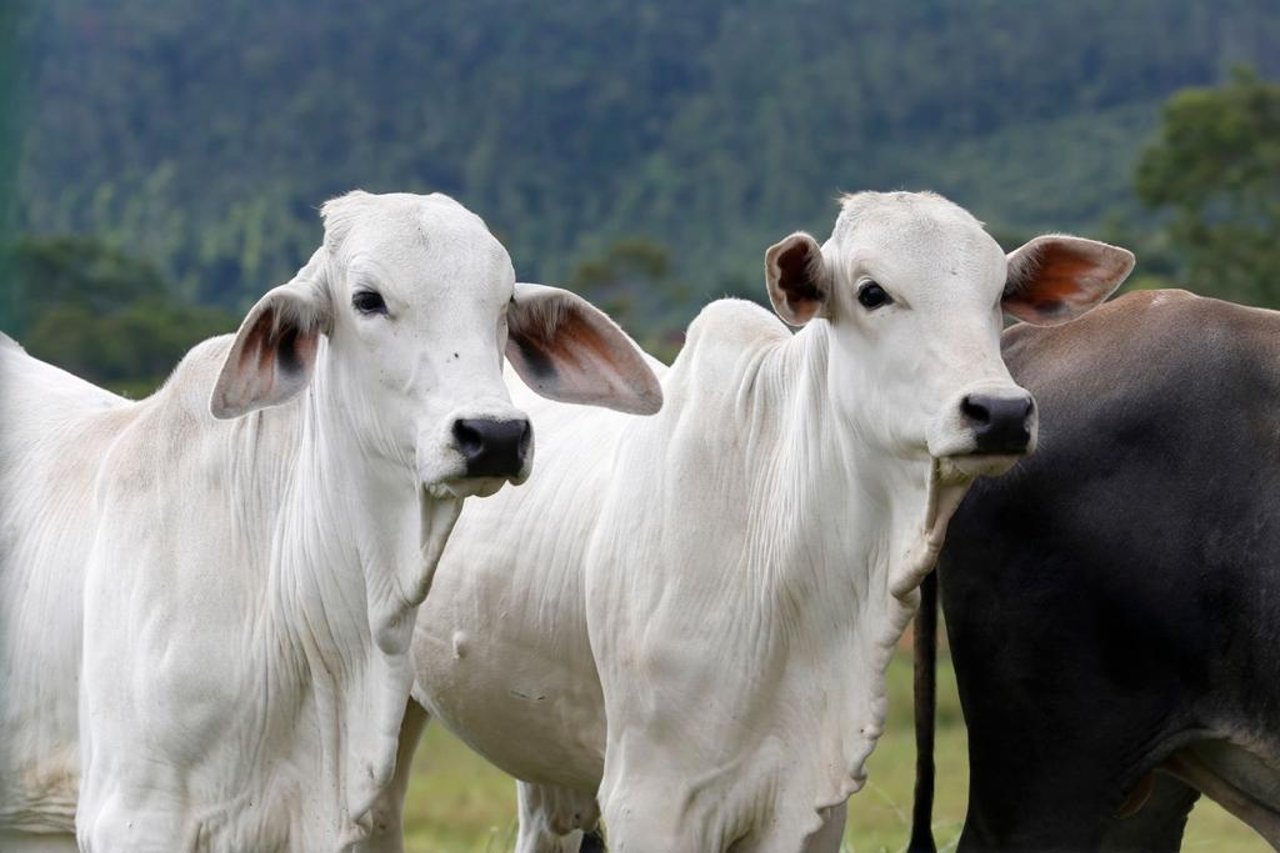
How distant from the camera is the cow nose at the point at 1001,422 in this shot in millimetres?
4230

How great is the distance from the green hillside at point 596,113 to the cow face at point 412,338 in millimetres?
52976

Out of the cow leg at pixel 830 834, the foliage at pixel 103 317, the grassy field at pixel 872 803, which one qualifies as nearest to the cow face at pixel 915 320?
the cow leg at pixel 830 834

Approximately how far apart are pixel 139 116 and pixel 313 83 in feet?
24.3

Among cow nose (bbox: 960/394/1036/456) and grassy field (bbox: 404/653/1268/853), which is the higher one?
cow nose (bbox: 960/394/1036/456)

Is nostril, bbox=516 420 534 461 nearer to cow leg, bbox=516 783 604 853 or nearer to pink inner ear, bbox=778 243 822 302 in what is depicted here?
pink inner ear, bbox=778 243 822 302

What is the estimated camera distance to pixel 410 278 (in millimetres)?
4242

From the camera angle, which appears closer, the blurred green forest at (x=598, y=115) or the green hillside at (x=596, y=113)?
the blurred green forest at (x=598, y=115)

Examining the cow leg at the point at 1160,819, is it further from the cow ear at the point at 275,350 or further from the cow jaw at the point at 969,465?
the cow ear at the point at 275,350

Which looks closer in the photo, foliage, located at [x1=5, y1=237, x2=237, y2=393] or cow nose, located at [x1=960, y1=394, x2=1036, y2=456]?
cow nose, located at [x1=960, y1=394, x2=1036, y2=456]

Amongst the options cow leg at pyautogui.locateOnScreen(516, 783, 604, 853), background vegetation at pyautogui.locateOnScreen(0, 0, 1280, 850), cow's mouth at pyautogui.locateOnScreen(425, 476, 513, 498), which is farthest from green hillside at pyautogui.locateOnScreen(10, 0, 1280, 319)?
cow's mouth at pyautogui.locateOnScreen(425, 476, 513, 498)

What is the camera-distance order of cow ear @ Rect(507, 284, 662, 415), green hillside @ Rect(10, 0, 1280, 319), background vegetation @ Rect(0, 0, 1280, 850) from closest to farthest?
1. cow ear @ Rect(507, 284, 662, 415)
2. background vegetation @ Rect(0, 0, 1280, 850)
3. green hillside @ Rect(10, 0, 1280, 319)

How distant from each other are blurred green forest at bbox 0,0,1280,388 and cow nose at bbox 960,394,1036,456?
44919 millimetres

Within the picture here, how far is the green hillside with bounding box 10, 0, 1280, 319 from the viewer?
210ft

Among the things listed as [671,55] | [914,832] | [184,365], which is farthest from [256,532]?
[671,55]
